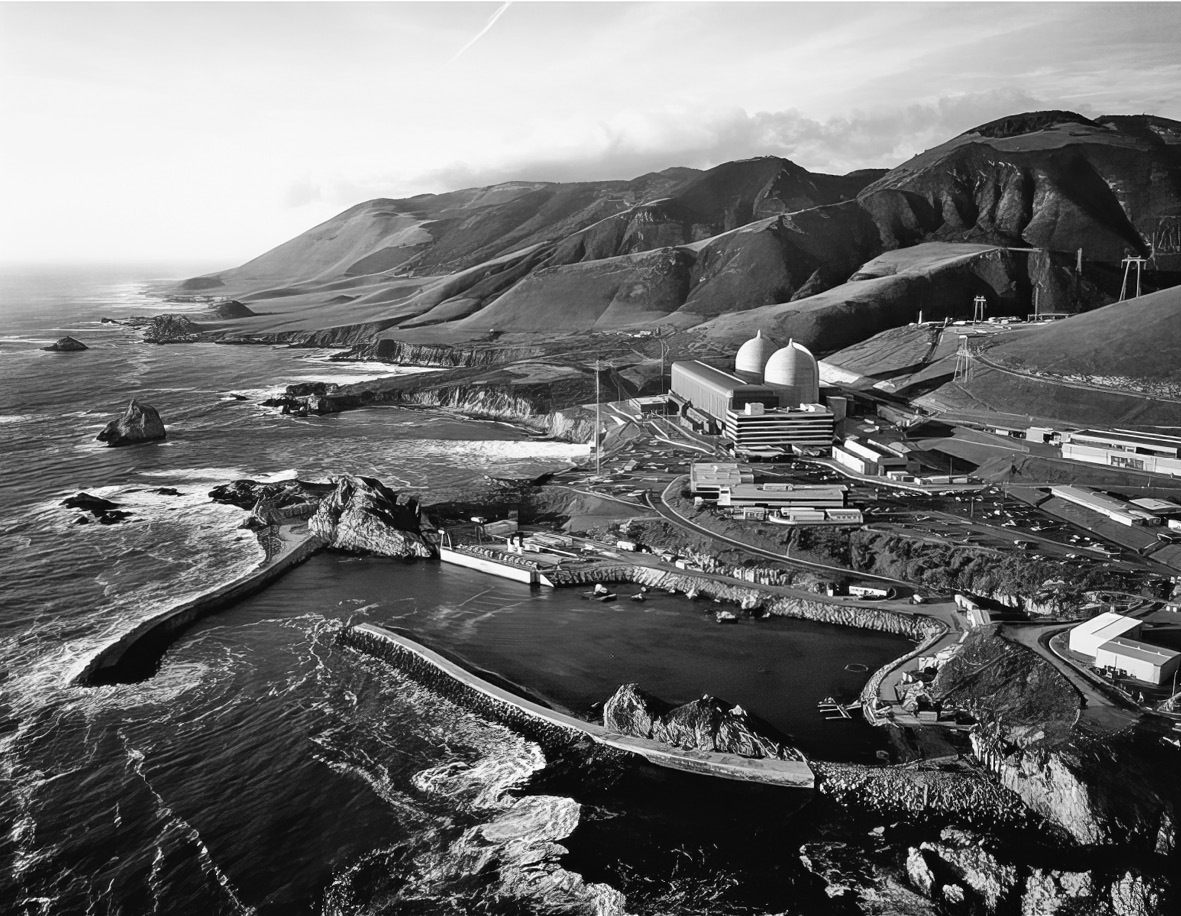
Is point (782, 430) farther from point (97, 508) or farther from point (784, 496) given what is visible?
point (97, 508)

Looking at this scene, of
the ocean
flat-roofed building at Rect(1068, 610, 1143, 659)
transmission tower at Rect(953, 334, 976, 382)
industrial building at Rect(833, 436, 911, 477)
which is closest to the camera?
the ocean

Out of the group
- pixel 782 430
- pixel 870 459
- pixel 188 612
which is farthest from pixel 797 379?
pixel 188 612

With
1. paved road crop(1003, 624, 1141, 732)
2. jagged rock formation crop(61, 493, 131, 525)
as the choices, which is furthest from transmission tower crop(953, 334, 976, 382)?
jagged rock formation crop(61, 493, 131, 525)

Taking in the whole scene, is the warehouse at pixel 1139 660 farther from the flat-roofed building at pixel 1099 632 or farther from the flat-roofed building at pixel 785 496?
the flat-roofed building at pixel 785 496

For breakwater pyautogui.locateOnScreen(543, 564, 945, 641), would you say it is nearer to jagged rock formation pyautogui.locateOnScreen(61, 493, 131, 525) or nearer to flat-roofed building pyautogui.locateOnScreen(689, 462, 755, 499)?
flat-roofed building pyautogui.locateOnScreen(689, 462, 755, 499)

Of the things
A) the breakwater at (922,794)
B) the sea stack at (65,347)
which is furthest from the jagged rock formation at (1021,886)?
the sea stack at (65,347)
